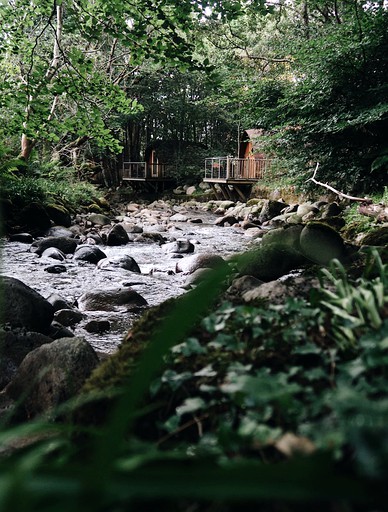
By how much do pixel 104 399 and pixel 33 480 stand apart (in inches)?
32.2

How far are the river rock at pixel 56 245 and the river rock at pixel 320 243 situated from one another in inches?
216

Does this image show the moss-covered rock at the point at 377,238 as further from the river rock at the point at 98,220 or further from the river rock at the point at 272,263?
the river rock at the point at 98,220

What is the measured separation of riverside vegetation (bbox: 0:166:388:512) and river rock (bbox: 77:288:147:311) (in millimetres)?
3528

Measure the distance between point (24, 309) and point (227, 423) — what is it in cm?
380

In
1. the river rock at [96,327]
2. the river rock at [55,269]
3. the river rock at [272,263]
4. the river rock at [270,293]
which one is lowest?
the river rock at [96,327]

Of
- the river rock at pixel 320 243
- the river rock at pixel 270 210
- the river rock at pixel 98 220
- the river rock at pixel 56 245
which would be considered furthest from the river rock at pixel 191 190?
the river rock at pixel 320 243

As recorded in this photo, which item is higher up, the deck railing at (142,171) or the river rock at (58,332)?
the deck railing at (142,171)

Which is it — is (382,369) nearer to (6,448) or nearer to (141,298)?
(6,448)

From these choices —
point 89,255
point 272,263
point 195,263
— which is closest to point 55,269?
point 89,255

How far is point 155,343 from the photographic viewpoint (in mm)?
403

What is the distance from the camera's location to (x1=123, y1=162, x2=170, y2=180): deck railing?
25.7 metres

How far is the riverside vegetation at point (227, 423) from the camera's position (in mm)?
402

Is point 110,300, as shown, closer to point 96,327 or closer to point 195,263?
point 96,327

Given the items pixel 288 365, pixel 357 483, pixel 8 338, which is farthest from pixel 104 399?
pixel 8 338
